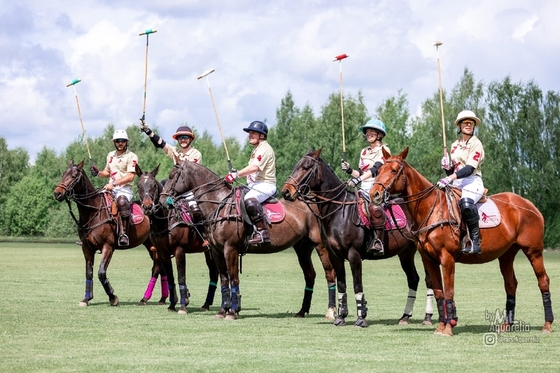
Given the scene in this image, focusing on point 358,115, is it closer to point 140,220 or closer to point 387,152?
point 140,220

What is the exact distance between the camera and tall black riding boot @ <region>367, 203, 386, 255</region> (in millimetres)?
15109

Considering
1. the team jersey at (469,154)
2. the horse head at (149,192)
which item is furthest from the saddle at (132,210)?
the team jersey at (469,154)

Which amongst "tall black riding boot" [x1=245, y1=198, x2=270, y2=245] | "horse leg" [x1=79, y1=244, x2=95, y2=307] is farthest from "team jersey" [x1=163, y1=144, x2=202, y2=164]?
"horse leg" [x1=79, y1=244, x2=95, y2=307]

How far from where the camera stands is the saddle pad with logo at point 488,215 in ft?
46.4

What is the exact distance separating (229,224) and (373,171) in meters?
2.81

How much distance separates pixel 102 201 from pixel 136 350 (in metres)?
7.50

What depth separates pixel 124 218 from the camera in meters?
19.5

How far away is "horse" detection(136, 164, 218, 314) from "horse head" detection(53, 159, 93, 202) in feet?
4.14

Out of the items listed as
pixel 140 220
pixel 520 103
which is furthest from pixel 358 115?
pixel 140 220

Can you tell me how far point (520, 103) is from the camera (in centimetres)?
6669

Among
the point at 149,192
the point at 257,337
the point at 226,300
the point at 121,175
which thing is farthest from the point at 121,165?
the point at 257,337

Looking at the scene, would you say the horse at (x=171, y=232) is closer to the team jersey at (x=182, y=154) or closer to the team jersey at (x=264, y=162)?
the team jersey at (x=182, y=154)

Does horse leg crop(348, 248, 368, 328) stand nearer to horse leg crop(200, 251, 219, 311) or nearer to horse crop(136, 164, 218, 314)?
horse crop(136, 164, 218, 314)

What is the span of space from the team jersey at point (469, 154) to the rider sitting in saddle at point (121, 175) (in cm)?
718
